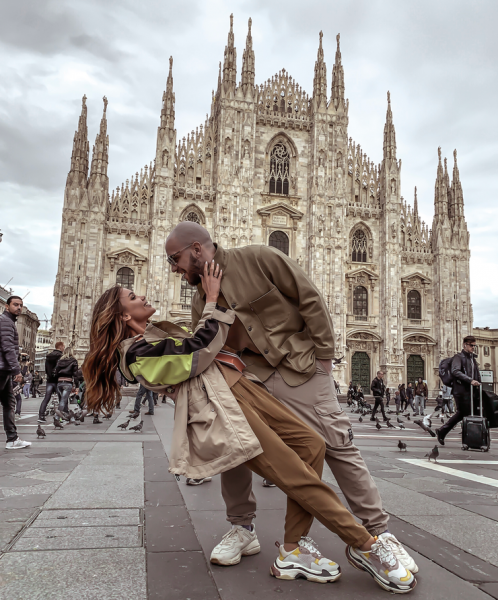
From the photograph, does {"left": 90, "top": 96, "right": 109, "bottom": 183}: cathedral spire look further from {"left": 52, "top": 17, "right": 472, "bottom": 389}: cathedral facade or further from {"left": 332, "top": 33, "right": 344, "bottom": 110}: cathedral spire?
{"left": 332, "top": 33, "right": 344, "bottom": 110}: cathedral spire

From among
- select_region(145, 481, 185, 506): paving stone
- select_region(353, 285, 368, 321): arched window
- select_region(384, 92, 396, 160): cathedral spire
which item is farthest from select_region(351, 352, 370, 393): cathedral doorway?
select_region(145, 481, 185, 506): paving stone

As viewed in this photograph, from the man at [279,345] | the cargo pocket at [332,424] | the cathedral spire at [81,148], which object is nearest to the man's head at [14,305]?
the man at [279,345]

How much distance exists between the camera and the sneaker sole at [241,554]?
217cm

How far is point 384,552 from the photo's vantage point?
202cm

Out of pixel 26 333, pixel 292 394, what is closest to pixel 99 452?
pixel 292 394

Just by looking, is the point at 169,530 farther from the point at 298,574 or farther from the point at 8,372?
the point at 8,372

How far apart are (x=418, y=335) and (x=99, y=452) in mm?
26868

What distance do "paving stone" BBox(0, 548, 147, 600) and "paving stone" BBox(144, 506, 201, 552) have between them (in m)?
0.13

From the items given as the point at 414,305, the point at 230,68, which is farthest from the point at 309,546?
the point at 230,68

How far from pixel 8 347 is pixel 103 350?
162 inches

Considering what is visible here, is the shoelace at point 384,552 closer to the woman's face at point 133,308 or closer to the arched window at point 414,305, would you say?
the woman's face at point 133,308

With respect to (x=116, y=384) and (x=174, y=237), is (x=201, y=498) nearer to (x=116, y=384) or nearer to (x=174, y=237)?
(x=116, y=384)

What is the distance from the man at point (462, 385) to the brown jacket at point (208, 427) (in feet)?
18.8

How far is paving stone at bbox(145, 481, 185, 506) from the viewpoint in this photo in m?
3.27
